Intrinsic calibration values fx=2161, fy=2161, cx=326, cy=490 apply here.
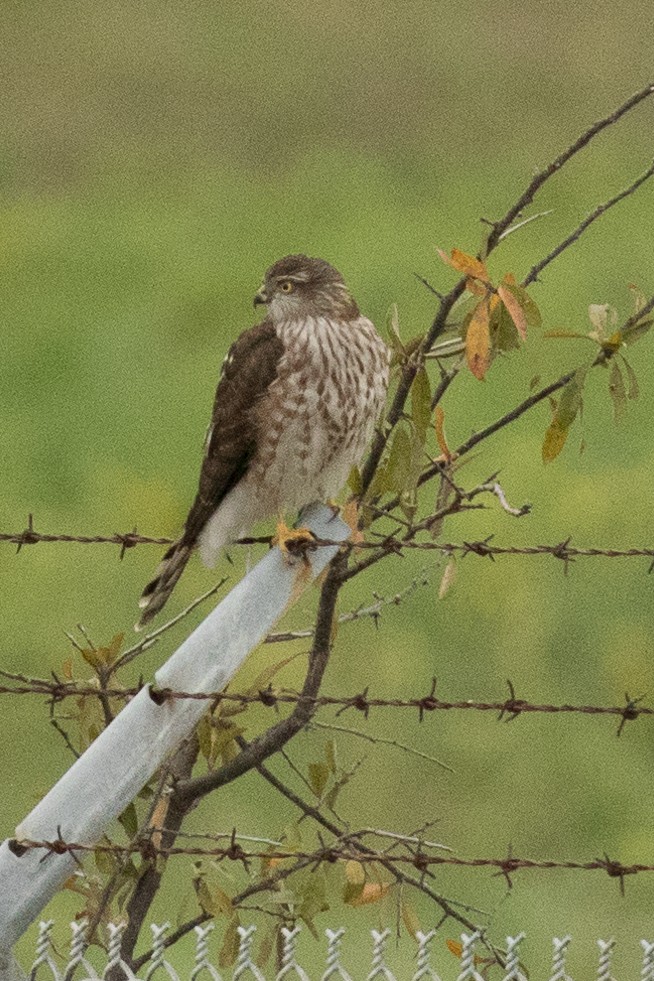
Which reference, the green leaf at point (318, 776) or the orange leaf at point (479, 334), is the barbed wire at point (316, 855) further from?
the orange leaf at point (479, 334)

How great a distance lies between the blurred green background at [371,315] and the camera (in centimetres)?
958

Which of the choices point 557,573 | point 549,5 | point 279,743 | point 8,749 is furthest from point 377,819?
point 549,5

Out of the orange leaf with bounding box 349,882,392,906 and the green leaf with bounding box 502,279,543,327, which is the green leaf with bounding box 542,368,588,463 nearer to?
the green leaf with bounding box 502,279,543,327

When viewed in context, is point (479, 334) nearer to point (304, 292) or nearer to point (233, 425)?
point (233, 425)

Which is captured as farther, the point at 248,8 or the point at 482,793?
the point at 248,8

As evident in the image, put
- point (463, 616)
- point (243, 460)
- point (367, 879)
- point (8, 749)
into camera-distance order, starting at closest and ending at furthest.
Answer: point (367, 879)
point (243, 460)
point (8, 749)
point (463, 616)

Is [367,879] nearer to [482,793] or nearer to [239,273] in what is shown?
[482,793]

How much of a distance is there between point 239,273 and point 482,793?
8666 millimetres

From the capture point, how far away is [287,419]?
545 cm

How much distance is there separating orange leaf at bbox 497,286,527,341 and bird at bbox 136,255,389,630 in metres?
1.18

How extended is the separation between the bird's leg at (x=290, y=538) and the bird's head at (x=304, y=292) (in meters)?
1.23

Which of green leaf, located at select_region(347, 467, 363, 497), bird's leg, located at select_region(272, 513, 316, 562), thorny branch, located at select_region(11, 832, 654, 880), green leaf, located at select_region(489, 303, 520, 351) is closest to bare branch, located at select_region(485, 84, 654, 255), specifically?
green leaf, located at select_region(489, 303, 520, 351)

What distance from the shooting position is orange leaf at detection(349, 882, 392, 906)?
14.5ft

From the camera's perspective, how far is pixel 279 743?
471 centimetres
